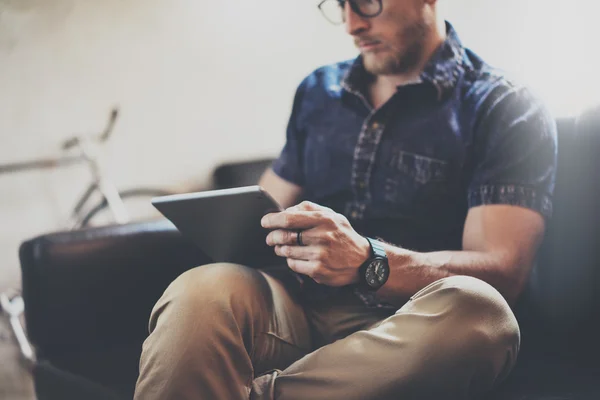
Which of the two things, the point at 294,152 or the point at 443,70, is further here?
the point at 294,152

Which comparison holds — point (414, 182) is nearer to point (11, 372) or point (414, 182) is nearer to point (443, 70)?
point (443, 70)

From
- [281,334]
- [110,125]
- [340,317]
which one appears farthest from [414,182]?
[110,125]

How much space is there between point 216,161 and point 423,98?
137 centimetres

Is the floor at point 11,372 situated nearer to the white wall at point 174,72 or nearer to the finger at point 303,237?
the white wall at point 174,72

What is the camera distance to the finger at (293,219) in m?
0.92

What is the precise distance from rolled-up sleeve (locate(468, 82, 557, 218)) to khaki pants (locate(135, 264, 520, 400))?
293 mm

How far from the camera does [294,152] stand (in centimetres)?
142

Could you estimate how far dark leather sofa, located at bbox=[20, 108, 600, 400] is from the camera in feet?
3.63

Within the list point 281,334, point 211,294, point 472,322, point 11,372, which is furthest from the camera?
point 11,372

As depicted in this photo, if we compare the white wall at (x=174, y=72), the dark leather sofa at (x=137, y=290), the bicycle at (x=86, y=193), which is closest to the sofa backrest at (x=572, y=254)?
the dark leather sofa at (x=137, y=290)

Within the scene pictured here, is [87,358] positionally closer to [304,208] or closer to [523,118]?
[304,208]

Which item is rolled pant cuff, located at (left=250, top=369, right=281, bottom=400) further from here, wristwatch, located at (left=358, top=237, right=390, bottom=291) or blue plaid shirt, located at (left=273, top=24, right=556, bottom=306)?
blue plaid shirt, located at (left=273, top=24, right=556, bottom=306)

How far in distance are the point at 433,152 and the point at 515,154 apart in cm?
15

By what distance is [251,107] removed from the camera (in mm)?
2479
